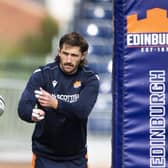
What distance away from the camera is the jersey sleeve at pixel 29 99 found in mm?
7031

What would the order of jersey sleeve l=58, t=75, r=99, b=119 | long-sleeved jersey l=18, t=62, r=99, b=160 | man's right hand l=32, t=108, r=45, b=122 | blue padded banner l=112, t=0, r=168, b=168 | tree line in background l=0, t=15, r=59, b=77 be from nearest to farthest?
1. man's right hand l=32, t=108, r=45, b=122
2. jersey sleeve l=58, t=75, r=99, b=119
3. long-sleeved jersey l=18, t=62, r=99, b=160
4. blue padded banner l=112, t=0, r=168, b=168
5. tree line in background l=0, t=15, r=59, b=77

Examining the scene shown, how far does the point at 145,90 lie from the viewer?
7.29m

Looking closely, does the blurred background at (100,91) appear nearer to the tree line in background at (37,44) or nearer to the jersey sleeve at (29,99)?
the jersey sleeve at (29,99)

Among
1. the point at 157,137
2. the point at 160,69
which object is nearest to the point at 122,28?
the point at 160,69

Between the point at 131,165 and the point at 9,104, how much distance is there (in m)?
7.35

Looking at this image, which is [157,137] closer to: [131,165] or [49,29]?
[131,165]

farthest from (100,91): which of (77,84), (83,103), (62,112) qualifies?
(62,112)

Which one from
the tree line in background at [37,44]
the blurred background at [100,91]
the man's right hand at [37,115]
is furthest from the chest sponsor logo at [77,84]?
the tree line in background at [37,44]

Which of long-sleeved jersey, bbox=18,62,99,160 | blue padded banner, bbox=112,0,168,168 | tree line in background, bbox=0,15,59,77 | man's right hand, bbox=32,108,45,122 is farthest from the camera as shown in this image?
tree line in background, bbox=0,15,59,77

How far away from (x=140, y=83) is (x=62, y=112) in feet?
2.42

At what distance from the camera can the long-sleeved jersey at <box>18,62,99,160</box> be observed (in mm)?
7137

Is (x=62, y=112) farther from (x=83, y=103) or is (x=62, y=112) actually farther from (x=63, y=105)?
(x=83, y=103)

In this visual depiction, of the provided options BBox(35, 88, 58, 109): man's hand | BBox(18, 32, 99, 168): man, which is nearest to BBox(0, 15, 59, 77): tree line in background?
BBox(18, 32, 99, 168): man

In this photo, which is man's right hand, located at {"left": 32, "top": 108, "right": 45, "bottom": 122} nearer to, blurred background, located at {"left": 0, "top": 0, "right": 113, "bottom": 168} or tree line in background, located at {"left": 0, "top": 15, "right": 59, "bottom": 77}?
blurred background, located at {"left": 0, "top": 0, "right": 113, "bottom": 168}
